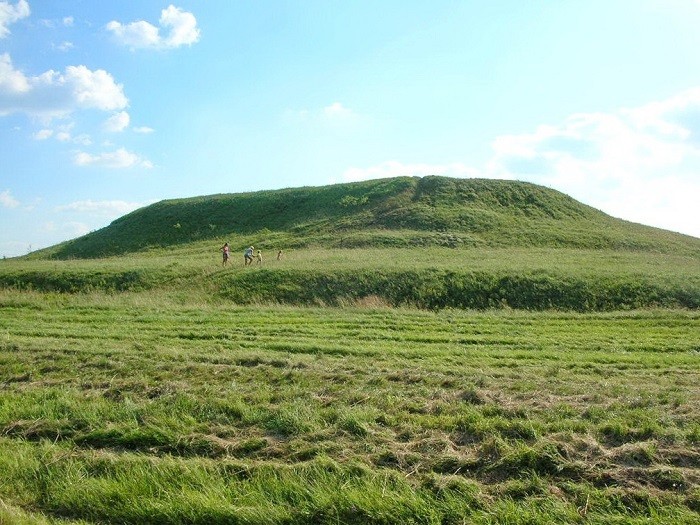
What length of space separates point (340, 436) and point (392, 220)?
48.0 m

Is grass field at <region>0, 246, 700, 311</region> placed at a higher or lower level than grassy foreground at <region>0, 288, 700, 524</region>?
higher

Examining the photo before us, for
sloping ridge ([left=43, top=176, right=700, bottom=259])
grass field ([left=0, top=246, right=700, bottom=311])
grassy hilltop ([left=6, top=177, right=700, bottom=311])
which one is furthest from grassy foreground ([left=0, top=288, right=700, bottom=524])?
sloping ridge ([left=43, top=176, right=700, bottom=259])

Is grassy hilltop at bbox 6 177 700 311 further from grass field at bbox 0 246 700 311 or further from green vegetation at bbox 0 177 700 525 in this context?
green vegetation at bbox 0 177 700 525

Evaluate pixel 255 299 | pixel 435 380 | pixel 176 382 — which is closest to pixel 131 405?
pixel 176 382

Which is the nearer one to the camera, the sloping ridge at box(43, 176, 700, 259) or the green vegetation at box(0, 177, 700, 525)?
the green vegetation at box(0, 177, 700, 525)

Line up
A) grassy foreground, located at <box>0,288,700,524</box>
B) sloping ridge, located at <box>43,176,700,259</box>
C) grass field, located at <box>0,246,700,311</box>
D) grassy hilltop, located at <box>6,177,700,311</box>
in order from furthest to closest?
sloping ridge, located at <box>43,176,700,259</box>, grassy hilltop, located at <box>6,177,700,311</box>, grass field, located at <box>0,246,700,311</box>, grassy foreground, located at <box>0,288,700,524</box>

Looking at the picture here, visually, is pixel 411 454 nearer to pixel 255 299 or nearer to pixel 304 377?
pixel 304 377

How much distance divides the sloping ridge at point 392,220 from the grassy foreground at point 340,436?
34.9 m

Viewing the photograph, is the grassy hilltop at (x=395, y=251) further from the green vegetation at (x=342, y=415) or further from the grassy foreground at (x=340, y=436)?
the grassy foreground at (x=340, y=436)

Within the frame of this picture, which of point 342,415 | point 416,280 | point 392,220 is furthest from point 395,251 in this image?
point 342,415

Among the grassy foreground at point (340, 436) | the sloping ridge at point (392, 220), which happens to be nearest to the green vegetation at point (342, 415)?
the grassy foreground at point (340, 436)

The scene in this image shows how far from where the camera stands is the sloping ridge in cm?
4791

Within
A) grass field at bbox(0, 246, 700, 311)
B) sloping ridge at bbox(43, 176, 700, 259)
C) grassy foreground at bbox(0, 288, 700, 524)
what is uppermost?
sloping ridge at bbox(43, 176, 700, 259)

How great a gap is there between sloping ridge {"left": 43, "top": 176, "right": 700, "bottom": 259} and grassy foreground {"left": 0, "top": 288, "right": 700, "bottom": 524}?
3492cm
